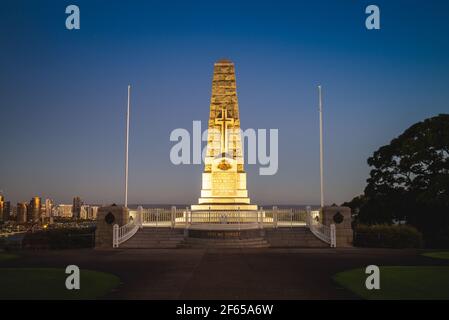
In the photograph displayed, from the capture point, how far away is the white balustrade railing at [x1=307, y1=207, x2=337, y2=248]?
22.5 m

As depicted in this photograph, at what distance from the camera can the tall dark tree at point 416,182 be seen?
3061 cm

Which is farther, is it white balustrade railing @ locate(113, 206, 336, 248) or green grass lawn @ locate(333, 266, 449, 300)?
white balustrade railing @ locate(113, 206, 336, 248)

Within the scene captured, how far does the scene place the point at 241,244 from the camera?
2238 cm

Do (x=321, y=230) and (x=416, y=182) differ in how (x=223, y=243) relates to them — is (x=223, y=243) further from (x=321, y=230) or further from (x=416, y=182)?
(x=416, y=182)

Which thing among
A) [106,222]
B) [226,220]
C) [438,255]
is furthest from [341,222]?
[106,222]

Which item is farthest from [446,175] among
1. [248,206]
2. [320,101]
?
[248,206]

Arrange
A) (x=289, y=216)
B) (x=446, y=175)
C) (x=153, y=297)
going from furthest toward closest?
(x=446, y=175) → (x=289, y=216) → (x=153, y=297)

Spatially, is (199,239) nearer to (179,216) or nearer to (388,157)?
(179,216)

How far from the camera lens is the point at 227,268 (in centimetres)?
1430

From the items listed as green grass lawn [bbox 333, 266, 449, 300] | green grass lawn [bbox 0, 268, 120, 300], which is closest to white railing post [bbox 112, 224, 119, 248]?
green grass lawn [bbox 0, 268, 120, 300]

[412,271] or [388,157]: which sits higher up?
Answer: [388,157]

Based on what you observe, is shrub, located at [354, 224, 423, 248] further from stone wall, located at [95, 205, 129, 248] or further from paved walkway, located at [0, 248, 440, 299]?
stone wall, located at [95, 205, 129, 248]

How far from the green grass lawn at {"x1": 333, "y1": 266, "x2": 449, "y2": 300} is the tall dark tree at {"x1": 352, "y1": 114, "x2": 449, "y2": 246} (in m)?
17.7

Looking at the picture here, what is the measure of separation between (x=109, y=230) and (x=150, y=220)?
497cm
